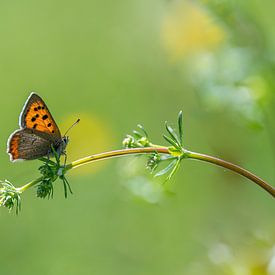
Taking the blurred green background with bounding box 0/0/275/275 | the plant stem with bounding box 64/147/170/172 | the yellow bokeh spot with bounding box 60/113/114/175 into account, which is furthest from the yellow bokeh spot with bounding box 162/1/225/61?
the plant stem with bounding box 64/147/170/172

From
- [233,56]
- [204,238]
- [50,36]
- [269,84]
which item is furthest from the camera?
[50,36]

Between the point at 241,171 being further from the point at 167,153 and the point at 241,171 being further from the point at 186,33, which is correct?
the point at 186,33

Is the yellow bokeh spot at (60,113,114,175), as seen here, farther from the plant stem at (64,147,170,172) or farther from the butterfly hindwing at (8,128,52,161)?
the plant stem at (64,147,170,172)

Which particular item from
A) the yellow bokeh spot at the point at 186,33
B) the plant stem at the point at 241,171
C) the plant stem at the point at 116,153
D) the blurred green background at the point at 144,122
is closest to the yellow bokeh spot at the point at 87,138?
the blurred green background at the point at 144,122

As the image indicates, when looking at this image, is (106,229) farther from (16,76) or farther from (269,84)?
(16,76)

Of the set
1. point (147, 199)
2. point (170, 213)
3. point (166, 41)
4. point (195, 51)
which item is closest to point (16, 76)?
point (166, 41)
